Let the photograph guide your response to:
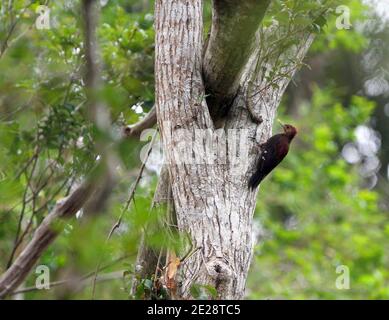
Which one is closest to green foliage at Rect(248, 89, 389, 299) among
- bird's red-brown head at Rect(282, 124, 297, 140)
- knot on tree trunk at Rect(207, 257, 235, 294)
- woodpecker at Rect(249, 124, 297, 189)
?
bird's red-brown head at Rect(282, 124, 297, 140)

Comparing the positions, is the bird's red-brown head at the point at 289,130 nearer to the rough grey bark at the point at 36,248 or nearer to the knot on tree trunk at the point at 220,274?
the rough grey bark at the point at 36,248

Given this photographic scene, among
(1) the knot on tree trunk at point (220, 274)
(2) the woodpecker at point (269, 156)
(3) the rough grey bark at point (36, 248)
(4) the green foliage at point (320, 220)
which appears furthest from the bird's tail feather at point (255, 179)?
(4) the green foliage at point (320, 220)

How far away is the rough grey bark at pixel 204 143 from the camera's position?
10.2 ft

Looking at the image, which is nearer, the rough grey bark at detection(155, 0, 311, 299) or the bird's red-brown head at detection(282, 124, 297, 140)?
the rough grey bark at detection(155, 0, 311, 299)

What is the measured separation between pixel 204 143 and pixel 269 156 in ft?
1.19

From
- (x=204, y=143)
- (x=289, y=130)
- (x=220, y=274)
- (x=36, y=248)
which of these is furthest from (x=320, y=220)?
(x=220, y=274)

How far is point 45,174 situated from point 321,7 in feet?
8.24

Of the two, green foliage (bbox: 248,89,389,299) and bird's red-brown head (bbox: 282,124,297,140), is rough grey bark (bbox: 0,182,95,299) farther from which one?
green foliage (bbox: 248,89,389,299)

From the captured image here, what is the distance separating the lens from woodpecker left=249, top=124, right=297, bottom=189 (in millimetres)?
3449

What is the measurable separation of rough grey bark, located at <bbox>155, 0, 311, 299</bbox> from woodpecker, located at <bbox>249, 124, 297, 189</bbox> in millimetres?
34
